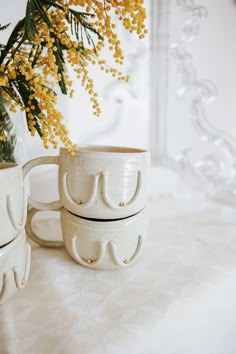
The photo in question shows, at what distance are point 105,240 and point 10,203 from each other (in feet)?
0.45

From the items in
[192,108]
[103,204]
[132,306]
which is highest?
[192,108]

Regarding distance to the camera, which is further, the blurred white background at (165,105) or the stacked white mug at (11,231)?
the blurred white background at (165,105)

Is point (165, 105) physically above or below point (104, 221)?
above

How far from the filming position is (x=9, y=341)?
0.92ft

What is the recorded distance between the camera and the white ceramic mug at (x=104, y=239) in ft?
1.23

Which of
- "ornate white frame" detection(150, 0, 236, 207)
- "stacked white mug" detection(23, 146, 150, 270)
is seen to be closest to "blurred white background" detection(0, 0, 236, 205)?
"ornate white frame" detection(150, 0, 236, 207)

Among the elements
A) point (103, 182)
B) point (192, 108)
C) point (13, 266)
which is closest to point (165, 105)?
point (192, 108)

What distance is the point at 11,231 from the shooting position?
1.01 feet

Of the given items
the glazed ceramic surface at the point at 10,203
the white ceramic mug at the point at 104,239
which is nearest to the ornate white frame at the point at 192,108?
the white ceramic mug at the point at 104,239

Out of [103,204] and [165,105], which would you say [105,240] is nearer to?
[103,204]

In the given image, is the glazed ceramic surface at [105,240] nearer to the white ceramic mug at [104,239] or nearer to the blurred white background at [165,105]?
the white ceramic mug at [104,239]

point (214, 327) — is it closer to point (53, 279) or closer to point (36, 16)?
point (53, 279)

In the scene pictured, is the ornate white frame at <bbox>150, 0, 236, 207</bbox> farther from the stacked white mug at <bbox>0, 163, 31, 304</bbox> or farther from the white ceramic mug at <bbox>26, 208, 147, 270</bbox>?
the stacked white mug at <bbox>0, 163, 31, 304</bbox>

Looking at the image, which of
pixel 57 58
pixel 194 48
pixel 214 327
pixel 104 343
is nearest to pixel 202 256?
pixel 214 327
